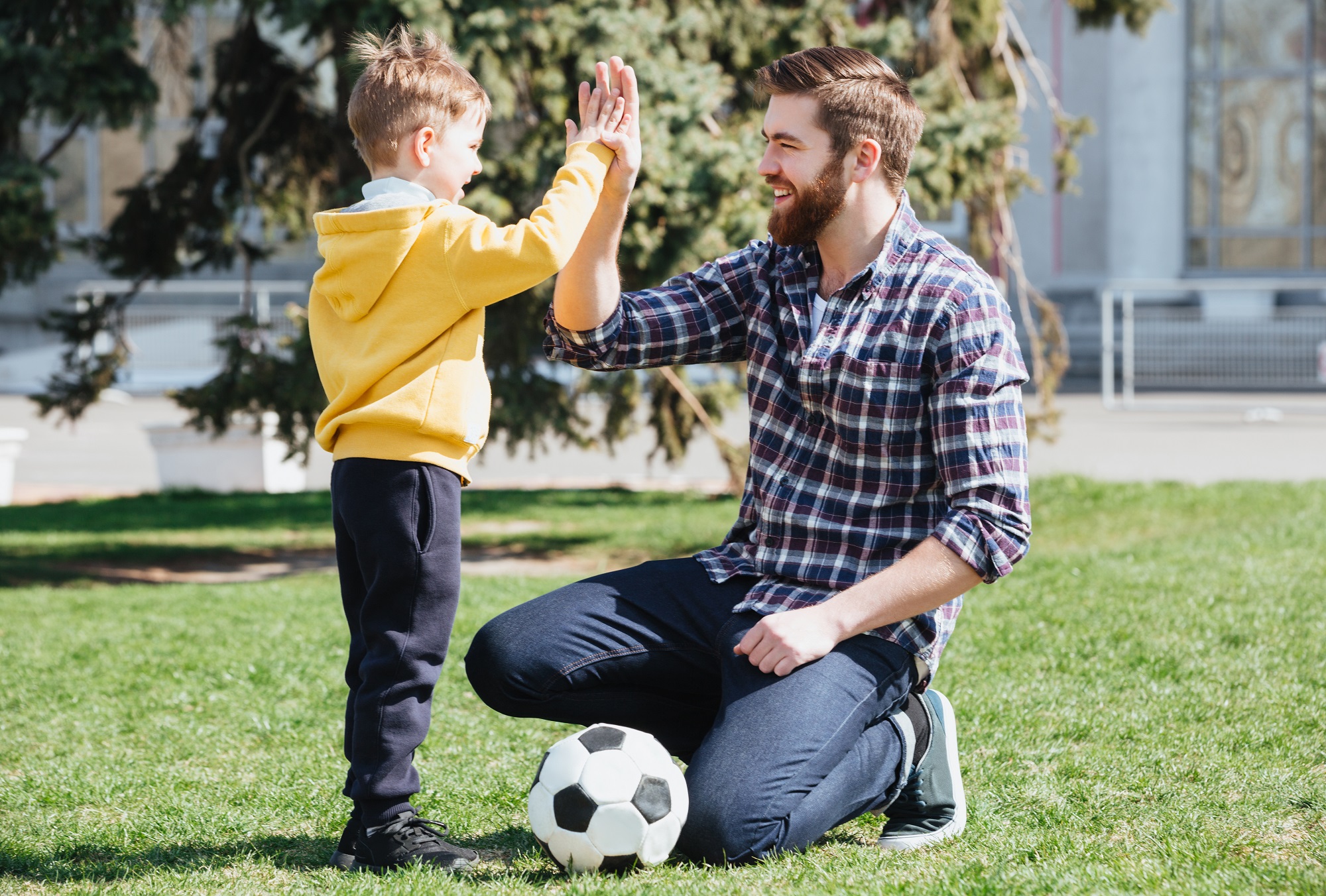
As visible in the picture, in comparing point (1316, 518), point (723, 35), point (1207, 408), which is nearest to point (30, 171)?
point (723, 35)

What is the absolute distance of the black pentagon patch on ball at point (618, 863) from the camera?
2.95 meters

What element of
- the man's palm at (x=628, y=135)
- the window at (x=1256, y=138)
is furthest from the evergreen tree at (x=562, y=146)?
the window at (x=1256, y=138)

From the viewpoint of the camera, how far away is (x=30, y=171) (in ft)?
24.2

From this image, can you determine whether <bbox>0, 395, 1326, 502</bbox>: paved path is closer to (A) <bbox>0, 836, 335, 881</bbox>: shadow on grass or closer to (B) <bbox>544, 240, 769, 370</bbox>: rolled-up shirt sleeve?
(B) <bbox>544, 240, 769, 370</bbox>: rolled-up shirt sleeve

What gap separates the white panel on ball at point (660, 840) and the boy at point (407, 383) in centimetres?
40

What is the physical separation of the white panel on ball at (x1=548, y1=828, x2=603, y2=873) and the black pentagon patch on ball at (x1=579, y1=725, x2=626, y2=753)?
189 millimetres

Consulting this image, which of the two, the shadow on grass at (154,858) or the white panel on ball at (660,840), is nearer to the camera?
the white panel on ball at (660,840)

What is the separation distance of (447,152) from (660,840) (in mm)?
1545

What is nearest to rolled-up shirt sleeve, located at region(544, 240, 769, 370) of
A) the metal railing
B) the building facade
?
the metal railing

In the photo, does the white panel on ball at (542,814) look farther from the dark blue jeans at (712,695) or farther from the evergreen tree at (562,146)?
the evergreen tree at (562,146)

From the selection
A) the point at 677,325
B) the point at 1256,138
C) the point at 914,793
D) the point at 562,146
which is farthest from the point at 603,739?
the point at 1256,138

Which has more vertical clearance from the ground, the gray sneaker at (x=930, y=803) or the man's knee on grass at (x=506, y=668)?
the man's knee on grass at (x=506, y=668)

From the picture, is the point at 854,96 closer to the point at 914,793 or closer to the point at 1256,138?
the point at 914,793

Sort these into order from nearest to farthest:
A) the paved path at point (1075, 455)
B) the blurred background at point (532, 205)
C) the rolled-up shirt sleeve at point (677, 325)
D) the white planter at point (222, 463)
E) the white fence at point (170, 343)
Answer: the rolled-up shirt sleeve at point (677, 325) < the blurred background at point (532, 205) < the paved path at point (1075, 455) < the white planter at point (222, 463) < the white fence at point (170, 343)
